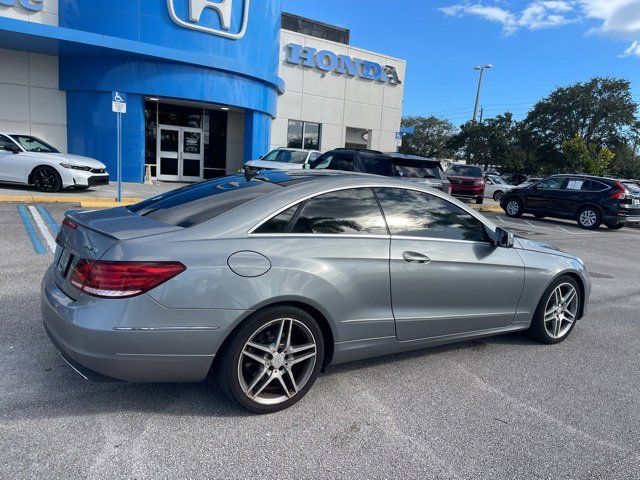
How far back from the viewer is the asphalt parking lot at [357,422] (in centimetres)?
259

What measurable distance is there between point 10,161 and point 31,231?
18.9 feet

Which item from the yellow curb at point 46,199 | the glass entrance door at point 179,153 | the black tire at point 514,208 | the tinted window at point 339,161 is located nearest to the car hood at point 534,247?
the tinted window at point 339,161

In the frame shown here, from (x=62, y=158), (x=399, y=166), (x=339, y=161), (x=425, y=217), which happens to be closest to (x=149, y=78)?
(x=62, y=158)

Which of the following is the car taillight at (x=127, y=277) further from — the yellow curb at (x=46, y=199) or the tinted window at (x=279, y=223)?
the yellow curb at (x=46, y=199)

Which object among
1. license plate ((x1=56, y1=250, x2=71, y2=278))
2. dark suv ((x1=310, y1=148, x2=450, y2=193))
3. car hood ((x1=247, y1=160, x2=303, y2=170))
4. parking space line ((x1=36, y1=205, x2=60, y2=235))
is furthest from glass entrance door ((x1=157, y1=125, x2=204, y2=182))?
license plate ((x1=56, y1=250, x2=71, y2=278))

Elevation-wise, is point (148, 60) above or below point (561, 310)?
above

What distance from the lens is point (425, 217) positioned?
378 centimetres

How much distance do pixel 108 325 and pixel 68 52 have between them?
56.2ft

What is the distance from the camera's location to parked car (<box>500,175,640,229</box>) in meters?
15.1

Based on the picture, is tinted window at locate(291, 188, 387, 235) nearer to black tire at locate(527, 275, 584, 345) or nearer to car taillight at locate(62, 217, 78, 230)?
car taillight at locate(62, 217, 78, 230)

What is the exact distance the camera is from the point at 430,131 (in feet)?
229

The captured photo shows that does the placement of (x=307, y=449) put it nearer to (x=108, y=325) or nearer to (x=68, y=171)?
Answer: (x=108, y=325)

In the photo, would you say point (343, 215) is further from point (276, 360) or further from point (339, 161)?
point (339, 161)

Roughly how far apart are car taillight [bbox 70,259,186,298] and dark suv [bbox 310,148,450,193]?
26.2ft
